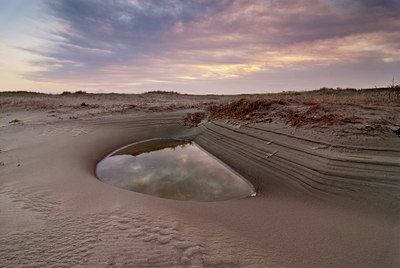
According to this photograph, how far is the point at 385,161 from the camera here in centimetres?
295

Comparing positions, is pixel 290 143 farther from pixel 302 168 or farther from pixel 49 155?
pixel 49 155

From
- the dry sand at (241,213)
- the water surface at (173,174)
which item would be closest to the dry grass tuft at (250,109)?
the dry sand at (241,213)

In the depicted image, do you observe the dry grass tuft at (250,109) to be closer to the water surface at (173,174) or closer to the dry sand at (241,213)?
the dry sand at (241,213)

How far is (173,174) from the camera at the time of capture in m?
4.14

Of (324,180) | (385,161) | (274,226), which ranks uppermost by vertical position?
(385,161)

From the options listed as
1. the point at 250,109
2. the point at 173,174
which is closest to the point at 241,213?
the point at 173,174

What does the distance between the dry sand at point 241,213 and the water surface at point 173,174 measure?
0.97 ft

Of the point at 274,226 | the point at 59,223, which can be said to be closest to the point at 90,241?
the point at 59,223

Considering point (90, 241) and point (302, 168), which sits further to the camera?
point (302, 168)

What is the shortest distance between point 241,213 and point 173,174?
175cm

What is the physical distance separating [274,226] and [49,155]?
4.72 meters

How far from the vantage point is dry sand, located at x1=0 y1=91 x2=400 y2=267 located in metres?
1.83

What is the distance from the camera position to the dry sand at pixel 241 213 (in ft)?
6.02

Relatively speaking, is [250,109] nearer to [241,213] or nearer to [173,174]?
[173,174]
